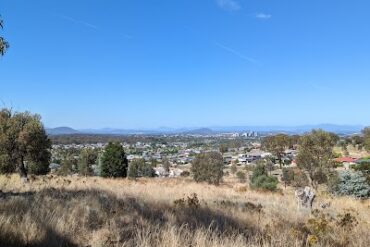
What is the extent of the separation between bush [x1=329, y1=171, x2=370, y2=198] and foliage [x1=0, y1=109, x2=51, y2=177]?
16274 mm

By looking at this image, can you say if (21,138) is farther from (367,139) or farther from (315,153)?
(367,139)

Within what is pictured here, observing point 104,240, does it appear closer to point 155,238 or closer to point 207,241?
point 155,238

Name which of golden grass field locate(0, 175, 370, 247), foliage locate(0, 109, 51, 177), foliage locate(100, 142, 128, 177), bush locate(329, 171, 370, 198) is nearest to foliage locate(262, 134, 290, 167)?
foliage locate(100, 142, 128, 177)

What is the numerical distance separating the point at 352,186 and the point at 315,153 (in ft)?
50.6

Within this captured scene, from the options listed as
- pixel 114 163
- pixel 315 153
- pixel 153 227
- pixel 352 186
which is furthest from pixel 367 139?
pixel 153 227

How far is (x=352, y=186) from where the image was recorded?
21.3 meters

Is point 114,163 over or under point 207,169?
over

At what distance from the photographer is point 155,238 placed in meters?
5.08

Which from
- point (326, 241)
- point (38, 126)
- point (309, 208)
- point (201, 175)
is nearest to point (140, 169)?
point (201, 175)

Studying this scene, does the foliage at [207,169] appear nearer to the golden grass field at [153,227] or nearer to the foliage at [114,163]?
the foliage at [114,163]

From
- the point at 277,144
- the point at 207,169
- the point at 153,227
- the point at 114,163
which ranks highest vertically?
the point at 153,227

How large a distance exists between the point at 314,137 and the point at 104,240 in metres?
33.2

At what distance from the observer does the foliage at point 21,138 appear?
798 inches

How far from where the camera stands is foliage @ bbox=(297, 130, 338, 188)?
35469mm
